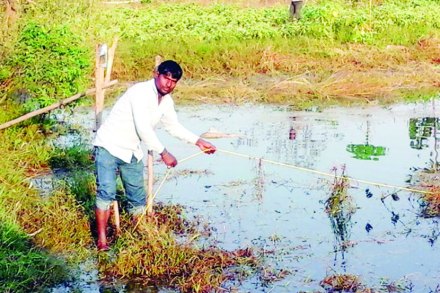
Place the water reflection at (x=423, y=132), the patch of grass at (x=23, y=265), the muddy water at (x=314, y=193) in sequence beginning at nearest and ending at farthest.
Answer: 1. the patch of grass at (x=23, y=265)
2. the muddy water at (x=314, y=193)
3. the water reflection at (x=423, y=132)

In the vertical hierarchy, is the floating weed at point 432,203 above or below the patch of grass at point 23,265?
above

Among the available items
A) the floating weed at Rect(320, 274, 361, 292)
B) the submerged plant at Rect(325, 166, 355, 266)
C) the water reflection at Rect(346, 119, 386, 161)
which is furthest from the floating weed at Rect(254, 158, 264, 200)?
the floating weed at Rect(320, 274, 361, 292)

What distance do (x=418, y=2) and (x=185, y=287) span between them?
1686 centimetres

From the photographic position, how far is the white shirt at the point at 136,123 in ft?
18.3

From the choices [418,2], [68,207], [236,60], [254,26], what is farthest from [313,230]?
[418,2]

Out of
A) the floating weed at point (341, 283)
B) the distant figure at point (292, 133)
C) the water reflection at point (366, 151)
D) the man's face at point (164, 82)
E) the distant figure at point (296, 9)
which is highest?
the distant figure at point (296, 9)

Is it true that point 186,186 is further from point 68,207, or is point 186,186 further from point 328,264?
point 328,264

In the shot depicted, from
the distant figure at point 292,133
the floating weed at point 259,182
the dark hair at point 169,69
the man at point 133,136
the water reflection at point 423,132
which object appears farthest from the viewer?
the distant figure at point 292,133

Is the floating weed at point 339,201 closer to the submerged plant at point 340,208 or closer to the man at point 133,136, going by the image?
the submerged plant at point 340,208

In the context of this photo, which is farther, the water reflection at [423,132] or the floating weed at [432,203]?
the water reflection at [423,132]

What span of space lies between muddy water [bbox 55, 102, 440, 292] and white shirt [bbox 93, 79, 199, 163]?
44.2 inches

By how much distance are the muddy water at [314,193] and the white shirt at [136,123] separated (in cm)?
112

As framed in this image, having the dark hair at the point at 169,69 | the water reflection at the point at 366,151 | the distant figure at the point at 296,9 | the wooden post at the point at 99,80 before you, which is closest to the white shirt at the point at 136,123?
the dark hair at the point at 169,69

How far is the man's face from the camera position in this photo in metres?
5.51
